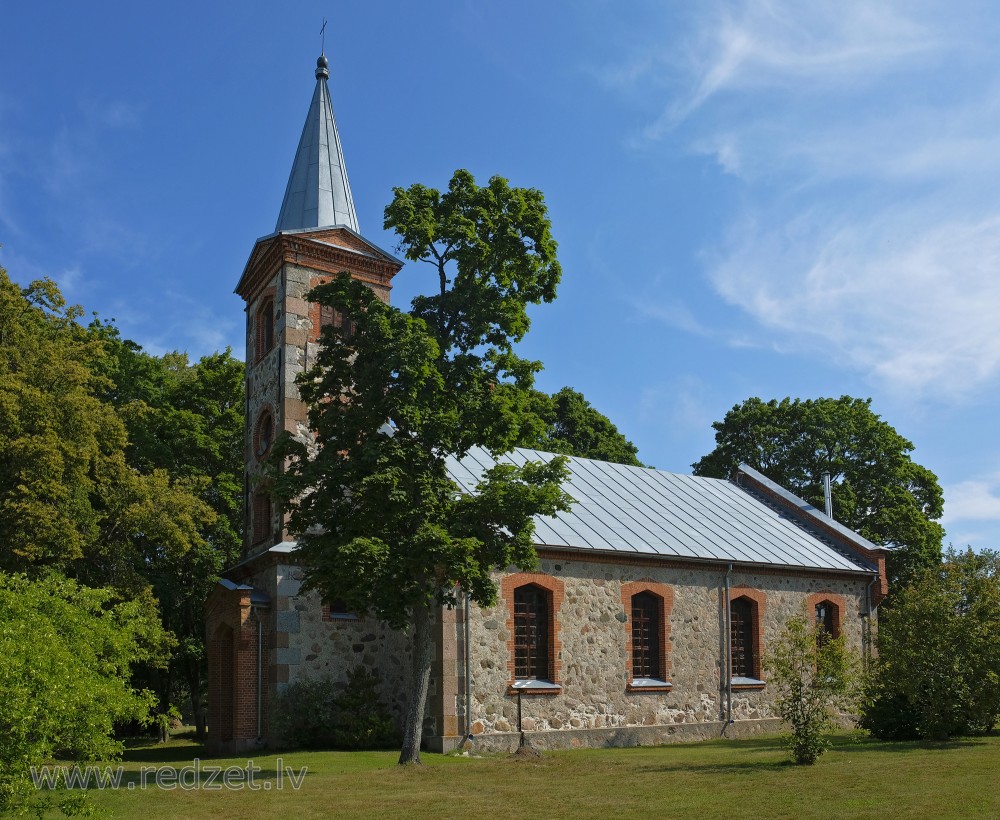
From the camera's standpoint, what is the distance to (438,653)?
19.5 metres

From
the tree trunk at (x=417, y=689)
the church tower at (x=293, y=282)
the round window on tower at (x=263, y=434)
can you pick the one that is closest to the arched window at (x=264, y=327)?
the church tower at (x=293, y=282)

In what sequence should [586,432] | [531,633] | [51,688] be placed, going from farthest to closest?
1. [586,432]
2. [531,633]
3. [51,688]

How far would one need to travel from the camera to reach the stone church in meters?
20.4

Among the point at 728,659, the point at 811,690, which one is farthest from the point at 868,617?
the point at 811,690

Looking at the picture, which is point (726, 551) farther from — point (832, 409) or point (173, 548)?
point (832, 409)

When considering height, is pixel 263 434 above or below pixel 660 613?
above

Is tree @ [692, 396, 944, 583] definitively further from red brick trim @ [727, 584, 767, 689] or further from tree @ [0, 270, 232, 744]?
tree @ [0, 270, 232, 744]

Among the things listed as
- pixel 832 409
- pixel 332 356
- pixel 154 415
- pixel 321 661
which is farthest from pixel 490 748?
pixel 832 409

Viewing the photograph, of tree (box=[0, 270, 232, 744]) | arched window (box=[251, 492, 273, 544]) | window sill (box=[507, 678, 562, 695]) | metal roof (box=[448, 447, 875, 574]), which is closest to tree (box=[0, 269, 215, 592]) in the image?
tree (box=[0, 270, 232, 744])

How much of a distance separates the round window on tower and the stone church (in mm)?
52

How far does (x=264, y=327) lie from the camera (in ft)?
81.1

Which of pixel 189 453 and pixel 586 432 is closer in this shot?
pixel 189 453

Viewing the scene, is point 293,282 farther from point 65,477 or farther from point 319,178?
point 65,477

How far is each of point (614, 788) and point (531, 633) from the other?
24.5 ft
